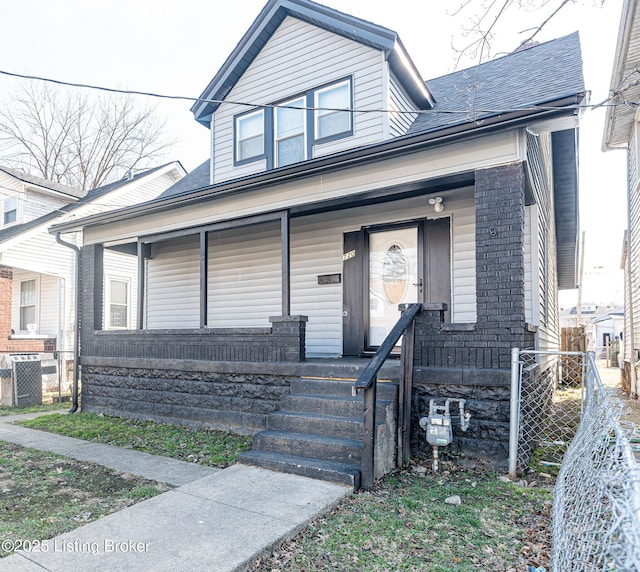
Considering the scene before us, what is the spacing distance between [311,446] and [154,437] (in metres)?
2.79

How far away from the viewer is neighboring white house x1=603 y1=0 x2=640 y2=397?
7637 millimetres

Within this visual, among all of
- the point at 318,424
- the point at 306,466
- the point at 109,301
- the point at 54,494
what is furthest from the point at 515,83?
the point at 109,301

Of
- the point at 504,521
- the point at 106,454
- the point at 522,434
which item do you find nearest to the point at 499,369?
the point at 522,434

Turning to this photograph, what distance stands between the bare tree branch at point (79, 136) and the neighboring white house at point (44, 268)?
361 inches

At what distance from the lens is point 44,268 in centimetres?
1329

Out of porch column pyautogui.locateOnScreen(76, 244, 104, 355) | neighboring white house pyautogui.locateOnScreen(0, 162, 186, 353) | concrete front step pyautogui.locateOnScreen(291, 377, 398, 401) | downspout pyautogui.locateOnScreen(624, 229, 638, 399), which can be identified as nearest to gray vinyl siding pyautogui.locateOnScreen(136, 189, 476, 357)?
porch column pyautogui.locateOnScreen(76, 244, 104, 355)

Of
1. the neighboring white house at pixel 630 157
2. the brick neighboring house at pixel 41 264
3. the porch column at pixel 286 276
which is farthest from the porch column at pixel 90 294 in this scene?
the neighboring white house at pixel 630 157

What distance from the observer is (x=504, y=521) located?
11.2 ft

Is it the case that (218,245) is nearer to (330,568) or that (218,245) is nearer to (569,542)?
(330,568)

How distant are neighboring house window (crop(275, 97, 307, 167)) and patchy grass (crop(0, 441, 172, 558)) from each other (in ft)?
17.8

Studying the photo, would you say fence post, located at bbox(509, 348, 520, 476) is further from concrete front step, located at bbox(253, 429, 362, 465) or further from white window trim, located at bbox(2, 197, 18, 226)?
white window trim, located at bbox(2, 197, 18, 226)

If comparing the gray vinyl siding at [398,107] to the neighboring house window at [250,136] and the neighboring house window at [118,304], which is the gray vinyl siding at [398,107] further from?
the neighboring house window at [118,304]

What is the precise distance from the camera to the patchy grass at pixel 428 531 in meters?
2.84

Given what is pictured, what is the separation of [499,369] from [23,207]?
14920mm
